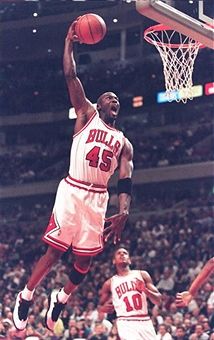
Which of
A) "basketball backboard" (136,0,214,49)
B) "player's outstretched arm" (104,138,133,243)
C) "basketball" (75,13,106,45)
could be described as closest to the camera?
"basketball" (75,13,106,45)

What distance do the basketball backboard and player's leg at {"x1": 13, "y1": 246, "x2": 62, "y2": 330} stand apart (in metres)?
2.27

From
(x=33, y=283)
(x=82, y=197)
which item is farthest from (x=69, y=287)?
(x=82, y=197)

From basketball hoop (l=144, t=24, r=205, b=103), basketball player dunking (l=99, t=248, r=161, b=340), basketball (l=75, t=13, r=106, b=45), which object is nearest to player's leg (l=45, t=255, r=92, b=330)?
basketball player dunking (l=99, t=248, r=161, b=340)

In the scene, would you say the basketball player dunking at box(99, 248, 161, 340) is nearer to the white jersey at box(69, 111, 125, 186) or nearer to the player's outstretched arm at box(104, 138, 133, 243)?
the player's outstretched arm at box(104, 138, 133, 243)

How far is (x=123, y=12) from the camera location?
14641mm

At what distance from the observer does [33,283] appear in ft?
22.5

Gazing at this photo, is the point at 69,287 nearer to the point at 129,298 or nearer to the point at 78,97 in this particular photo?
the point at 129,298

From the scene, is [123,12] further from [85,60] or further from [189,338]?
[189,338]

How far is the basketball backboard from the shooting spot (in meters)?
7.01

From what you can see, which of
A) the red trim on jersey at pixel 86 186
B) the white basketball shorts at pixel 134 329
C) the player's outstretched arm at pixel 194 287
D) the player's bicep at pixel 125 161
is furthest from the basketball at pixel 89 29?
the white basketball shorts at pixel 134 329

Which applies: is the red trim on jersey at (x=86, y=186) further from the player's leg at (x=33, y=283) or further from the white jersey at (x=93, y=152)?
the player's leg at (x=33, y=283)

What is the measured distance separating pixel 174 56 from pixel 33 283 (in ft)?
10.3

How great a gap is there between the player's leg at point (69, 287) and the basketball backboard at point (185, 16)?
2.26 m

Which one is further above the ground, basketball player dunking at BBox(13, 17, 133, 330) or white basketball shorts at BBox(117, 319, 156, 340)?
basketball player dunking at BBox(13, 17, 133, 330)
